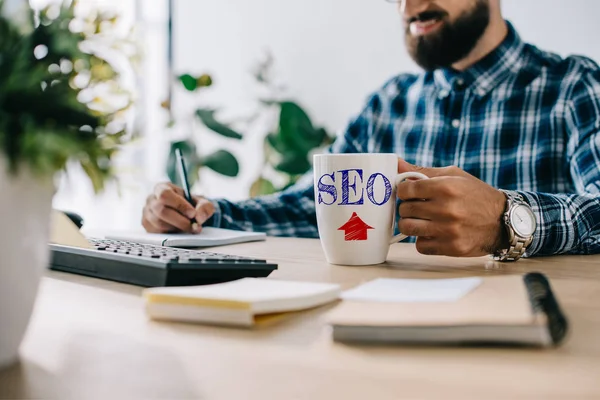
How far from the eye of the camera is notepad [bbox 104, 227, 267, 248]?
0.98 metres

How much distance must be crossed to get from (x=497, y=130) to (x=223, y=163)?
1.44 metres

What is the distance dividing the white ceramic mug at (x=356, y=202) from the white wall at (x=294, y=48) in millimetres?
1448

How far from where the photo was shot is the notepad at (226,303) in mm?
476

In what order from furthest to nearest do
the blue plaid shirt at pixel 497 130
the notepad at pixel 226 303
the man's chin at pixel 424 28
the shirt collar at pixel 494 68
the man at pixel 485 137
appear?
the man's chin at pixel 424 28, the shirt collar at pixel 494 68, the blue plaid shirt at pixel 497 130, the man at pixel 485 137, the notepad at pixel 226 303

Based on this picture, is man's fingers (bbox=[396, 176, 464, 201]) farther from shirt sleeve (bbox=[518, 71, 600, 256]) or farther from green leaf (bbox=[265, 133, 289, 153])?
green leaf (bbox=[265, 133, 289, 153])

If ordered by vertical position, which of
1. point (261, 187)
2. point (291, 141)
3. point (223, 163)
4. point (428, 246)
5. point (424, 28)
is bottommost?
point (261, 187)

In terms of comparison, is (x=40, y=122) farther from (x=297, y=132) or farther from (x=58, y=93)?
(x=297, y=132)

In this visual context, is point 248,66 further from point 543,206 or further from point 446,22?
point 543,206

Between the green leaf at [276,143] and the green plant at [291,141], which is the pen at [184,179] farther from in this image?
the green leaf at [276,143]

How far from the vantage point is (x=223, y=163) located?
8.80 ft

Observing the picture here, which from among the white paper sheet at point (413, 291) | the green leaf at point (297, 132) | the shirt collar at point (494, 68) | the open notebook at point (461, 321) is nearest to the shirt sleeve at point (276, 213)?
the shirt collar at point (494, 68)

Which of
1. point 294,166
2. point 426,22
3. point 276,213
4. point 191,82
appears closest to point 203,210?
point 276,213

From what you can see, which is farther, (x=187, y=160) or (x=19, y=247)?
(x=187, y=160)

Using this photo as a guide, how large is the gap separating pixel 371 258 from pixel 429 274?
10 cm
